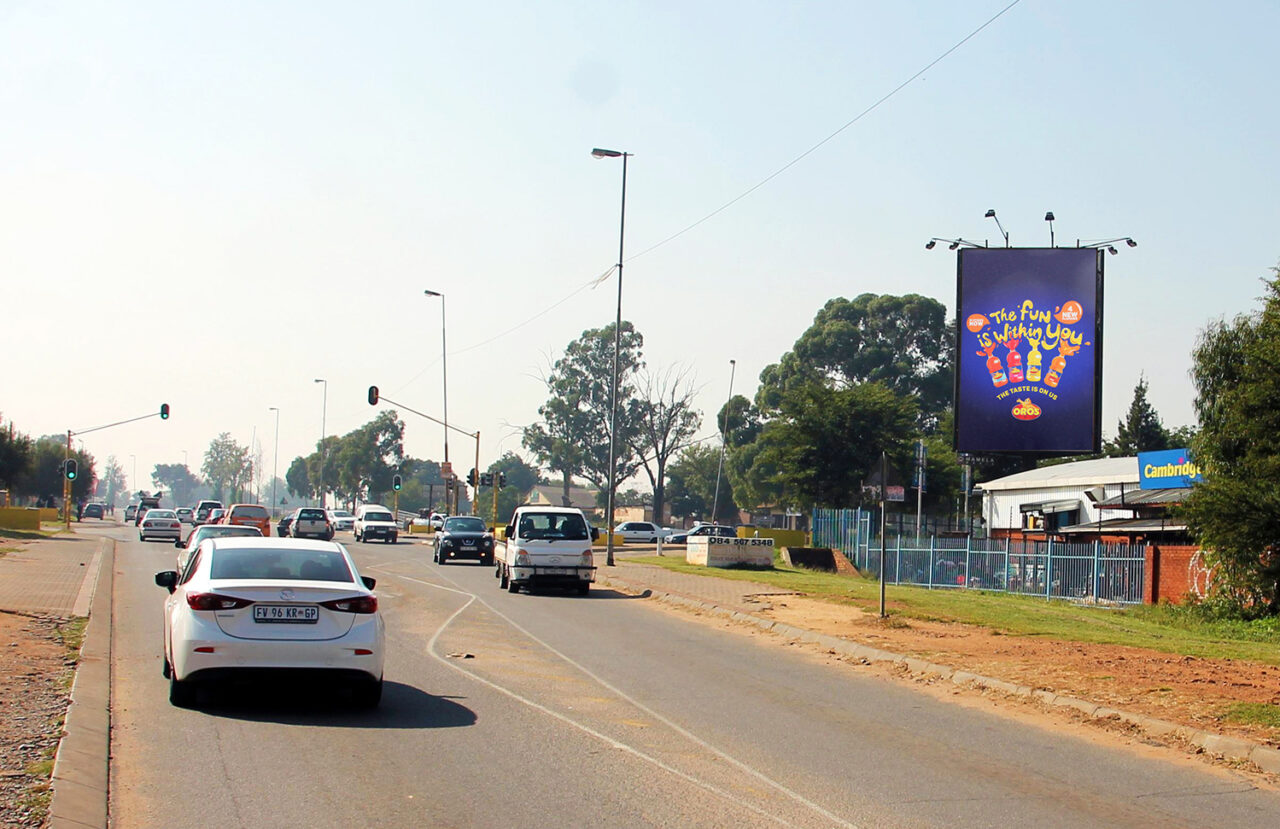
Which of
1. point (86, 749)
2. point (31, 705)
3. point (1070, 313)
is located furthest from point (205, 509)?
point (86, 749)

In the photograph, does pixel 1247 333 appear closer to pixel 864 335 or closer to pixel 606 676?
pixel 606 676

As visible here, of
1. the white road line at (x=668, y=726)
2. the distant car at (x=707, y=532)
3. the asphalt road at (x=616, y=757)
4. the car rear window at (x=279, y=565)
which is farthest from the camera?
the distant car at (x=707, y=532)

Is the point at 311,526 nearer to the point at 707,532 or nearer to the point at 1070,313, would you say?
the point at 707,532

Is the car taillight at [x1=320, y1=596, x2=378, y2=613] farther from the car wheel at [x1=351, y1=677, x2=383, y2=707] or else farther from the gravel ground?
the gravel ground

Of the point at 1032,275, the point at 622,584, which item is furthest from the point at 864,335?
the point at 622,584

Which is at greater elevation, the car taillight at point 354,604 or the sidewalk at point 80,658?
the car taillight at point 354,604

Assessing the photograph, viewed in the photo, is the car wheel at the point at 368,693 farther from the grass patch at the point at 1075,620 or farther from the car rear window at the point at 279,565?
the grass patch at the point at 1075,620

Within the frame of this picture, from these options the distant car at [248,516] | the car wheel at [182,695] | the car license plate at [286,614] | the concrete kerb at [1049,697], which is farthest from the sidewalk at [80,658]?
the concrete kerb at [1049,697]

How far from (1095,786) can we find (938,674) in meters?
5.77

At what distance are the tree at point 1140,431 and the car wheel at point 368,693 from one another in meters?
75.8

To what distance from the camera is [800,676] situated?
47.0 ft

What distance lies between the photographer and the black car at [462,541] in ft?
125

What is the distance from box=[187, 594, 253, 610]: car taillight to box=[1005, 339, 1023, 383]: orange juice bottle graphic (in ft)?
87.8

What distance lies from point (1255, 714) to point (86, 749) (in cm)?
928
